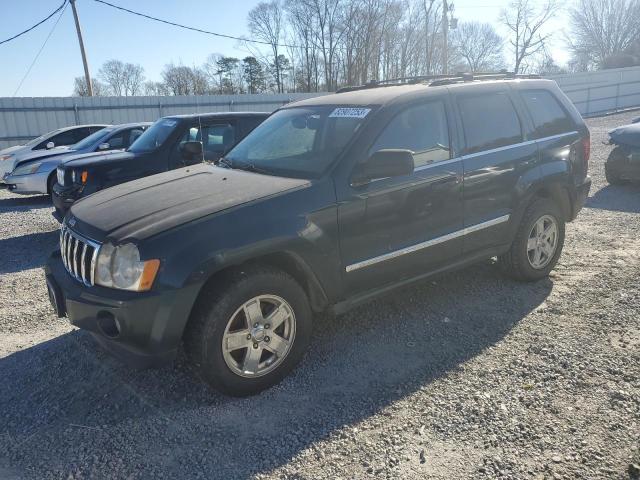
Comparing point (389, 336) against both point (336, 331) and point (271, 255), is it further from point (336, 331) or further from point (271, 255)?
point (271, 255)

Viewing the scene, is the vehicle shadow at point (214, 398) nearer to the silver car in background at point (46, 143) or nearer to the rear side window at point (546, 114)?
the rear side window at point (546, 114)

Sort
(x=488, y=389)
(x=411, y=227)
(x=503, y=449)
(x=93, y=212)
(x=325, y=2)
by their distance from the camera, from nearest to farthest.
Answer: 1. (x=503, y=449)
2. (x=488, y=389)
3. (x=93, y=212)
4. (x=411, y=227)
5. (x=325, y=2)

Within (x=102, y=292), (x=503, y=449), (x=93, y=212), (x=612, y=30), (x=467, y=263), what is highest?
(x=612, y=30)

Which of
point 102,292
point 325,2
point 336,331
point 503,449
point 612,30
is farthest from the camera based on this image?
point 612,30

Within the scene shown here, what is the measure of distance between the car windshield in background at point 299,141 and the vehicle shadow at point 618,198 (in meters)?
5.67

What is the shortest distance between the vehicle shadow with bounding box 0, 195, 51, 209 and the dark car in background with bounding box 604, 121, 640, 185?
11.0 meters

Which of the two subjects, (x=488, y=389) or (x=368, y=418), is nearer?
(x=368, y=418)

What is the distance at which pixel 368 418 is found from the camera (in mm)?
2959

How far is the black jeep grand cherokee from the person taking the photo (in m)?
2.90

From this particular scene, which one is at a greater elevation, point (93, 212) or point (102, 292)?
point (93, 212)

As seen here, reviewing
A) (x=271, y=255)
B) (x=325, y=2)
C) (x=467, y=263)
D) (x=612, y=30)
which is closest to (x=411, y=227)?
(x=467, y=263)

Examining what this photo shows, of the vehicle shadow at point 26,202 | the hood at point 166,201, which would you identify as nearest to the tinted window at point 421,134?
the hood at point 166,201

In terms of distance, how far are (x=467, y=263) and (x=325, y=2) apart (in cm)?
4865

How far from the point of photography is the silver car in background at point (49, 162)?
33.5 ft
